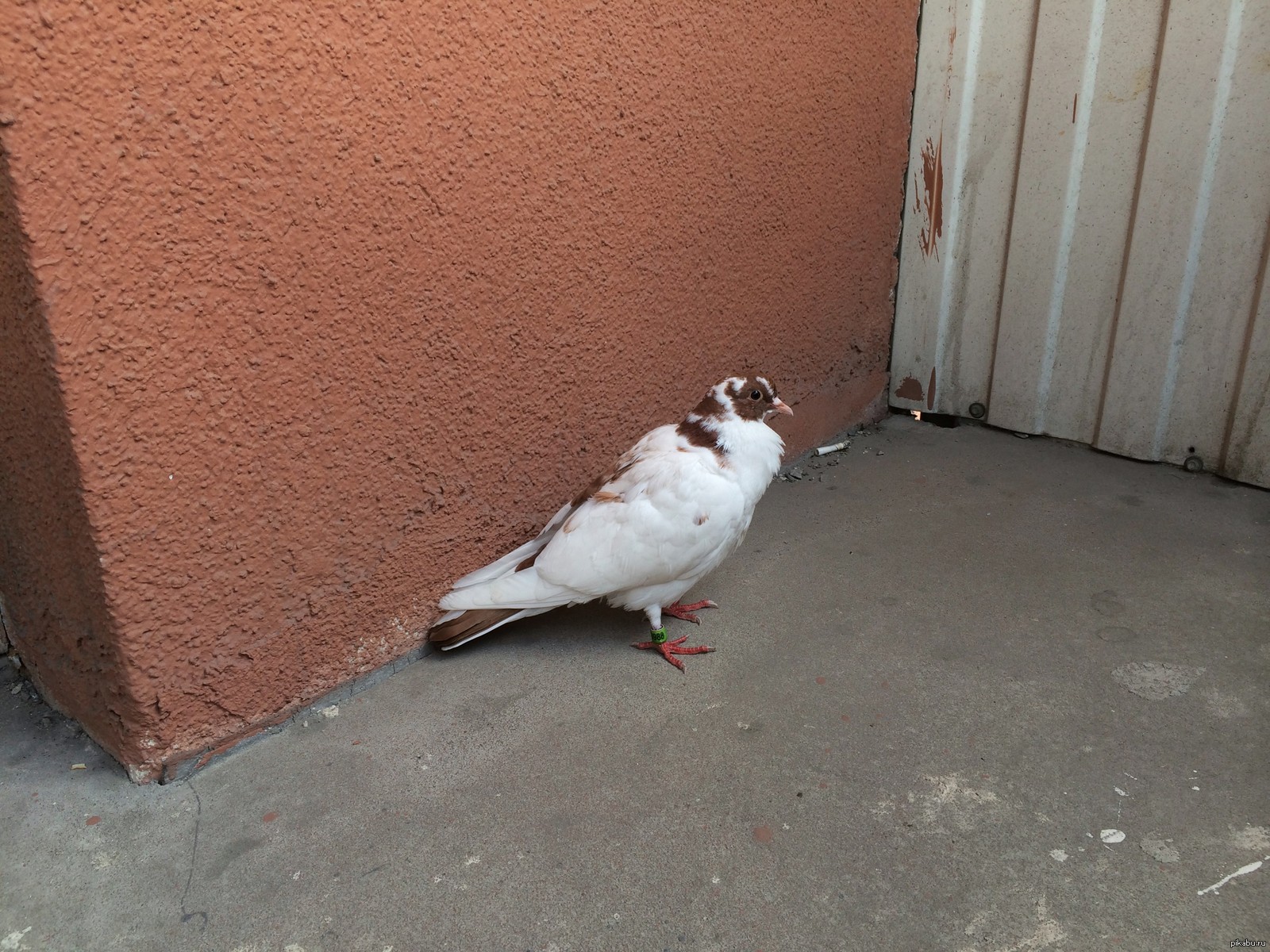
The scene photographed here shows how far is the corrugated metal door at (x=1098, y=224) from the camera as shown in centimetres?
334

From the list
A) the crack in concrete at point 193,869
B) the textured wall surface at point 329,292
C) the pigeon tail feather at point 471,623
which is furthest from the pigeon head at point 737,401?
the crack in concrete at point 193,869

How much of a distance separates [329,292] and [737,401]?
46.7 inches

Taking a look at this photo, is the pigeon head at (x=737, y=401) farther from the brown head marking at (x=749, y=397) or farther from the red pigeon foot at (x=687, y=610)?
the red pigeon foot at (x=687, y=610)

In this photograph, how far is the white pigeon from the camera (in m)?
2.45

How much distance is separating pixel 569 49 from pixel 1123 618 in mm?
2331

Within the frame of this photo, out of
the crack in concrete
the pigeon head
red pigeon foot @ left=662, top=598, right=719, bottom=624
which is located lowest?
red pigeon foot @ left=662, top=598, right=719, bottom=624

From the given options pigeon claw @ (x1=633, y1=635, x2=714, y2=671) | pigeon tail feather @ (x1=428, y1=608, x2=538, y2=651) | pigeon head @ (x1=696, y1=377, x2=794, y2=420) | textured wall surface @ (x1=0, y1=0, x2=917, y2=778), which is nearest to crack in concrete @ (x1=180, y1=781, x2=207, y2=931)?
textured wall surface @ (x1=0, y1=0, x2=917, y2=778)

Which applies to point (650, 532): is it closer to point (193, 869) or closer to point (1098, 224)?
point (193, 869)

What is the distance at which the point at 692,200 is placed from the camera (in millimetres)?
3064

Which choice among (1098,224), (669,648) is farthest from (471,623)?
(1098,224)

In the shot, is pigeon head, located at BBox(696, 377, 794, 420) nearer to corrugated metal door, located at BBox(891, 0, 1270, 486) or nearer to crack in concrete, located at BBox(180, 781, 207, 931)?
crack in concrete, located at BBox(180, 781, 207, 931)

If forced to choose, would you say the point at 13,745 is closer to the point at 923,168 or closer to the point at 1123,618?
the point at 1123,618

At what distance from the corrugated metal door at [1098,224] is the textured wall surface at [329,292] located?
3.64 ft

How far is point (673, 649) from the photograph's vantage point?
2600 mm
